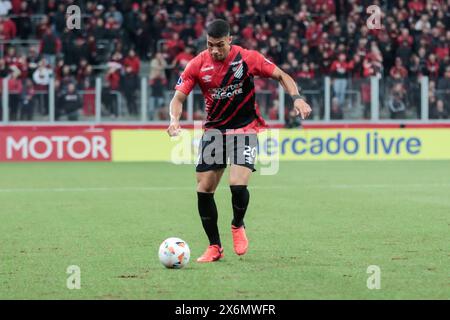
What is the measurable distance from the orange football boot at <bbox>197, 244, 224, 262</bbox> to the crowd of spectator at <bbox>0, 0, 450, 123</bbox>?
17400 mm

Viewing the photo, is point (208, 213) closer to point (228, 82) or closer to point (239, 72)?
point (228, 82)

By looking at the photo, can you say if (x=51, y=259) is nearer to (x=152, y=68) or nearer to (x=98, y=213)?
(x=98, y=213)

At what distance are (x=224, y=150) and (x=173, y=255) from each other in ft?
4.31

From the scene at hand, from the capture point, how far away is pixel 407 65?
2914 cm

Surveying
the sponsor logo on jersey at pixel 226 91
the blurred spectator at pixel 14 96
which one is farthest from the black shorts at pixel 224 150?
the blurred spectator at pixel 14 96

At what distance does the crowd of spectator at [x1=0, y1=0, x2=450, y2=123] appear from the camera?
2691 cm

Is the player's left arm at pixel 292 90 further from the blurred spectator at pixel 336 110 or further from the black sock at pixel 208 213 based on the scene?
the blurred spectator at pixel 336 110

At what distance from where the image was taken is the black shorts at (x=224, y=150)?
9484 mm

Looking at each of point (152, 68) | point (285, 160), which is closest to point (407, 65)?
point (285, 160)

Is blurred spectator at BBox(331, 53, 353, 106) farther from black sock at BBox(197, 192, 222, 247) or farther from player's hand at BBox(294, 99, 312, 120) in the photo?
player's hand at BBox(294, 99, 312, 120)

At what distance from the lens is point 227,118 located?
9.55m

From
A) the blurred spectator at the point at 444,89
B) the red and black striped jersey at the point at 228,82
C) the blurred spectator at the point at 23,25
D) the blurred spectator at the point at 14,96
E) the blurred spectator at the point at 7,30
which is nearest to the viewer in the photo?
the red and black striped jersey at the point at 228,82

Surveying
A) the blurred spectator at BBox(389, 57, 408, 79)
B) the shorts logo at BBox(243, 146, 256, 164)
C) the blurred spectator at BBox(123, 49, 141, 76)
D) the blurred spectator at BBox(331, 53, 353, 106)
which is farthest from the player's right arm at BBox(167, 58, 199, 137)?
the blurred spectator at BBox(389, 57, 408, 79)

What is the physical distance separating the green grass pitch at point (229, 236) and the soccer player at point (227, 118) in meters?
0.50
